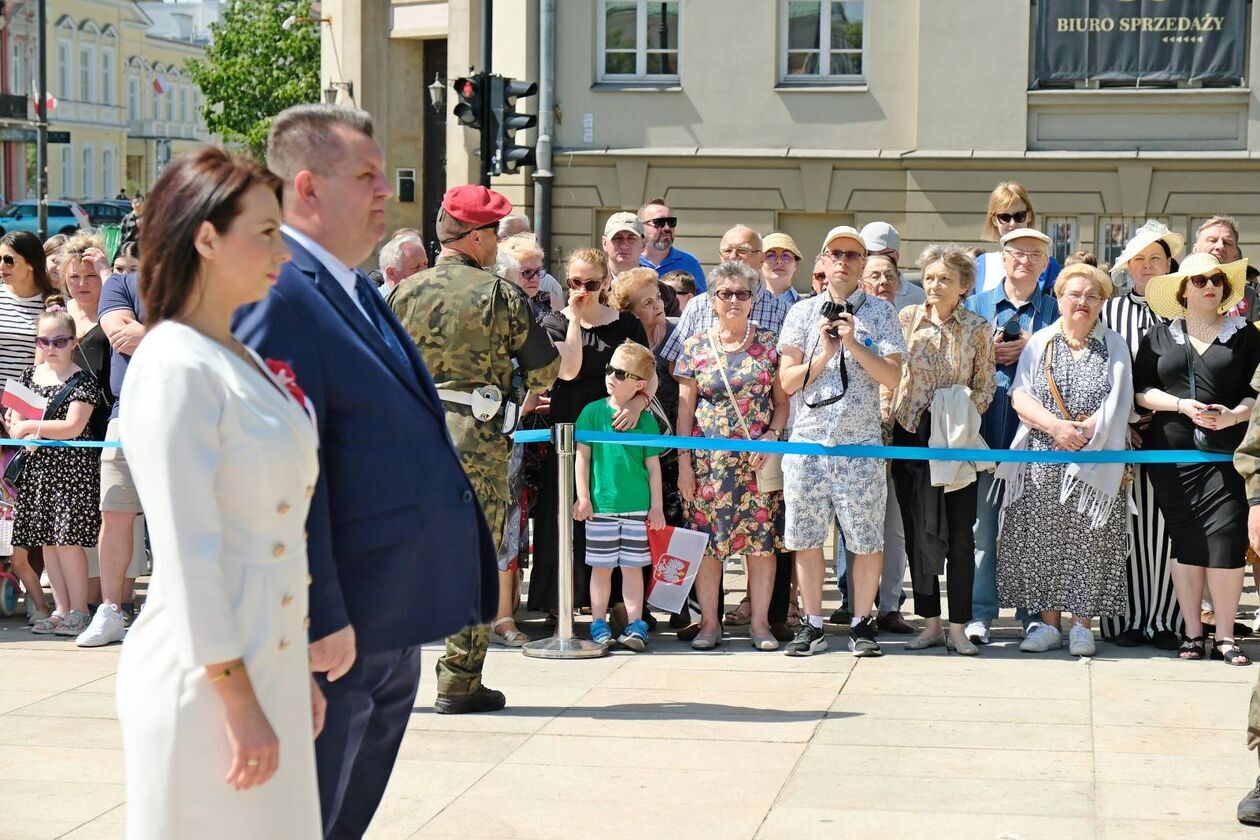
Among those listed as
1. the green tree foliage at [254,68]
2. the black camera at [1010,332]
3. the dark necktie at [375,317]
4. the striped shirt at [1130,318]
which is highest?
the green tree foliage at [254,68]

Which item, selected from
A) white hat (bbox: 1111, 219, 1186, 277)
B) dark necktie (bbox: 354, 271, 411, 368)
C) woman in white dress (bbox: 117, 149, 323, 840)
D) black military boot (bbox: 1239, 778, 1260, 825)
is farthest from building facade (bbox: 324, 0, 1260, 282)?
woman in white dress (bbox: 117, 149, 323, 840)

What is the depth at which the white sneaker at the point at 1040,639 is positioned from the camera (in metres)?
8.41

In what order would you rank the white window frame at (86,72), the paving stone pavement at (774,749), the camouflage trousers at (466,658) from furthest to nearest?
the white window frame at (86,72)
the camouflage trousers at (466,658)
the paving stone pavement at (774,749)

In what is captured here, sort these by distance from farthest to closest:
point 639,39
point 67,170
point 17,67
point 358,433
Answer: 1. point 67,170
2. point 17,67
3. point 639,39
4. point 358,433

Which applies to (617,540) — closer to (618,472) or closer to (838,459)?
(618,472)

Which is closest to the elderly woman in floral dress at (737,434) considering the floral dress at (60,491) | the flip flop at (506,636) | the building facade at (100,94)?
the flip flop at (506,636)

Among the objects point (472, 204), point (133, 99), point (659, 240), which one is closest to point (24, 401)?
point (472, 204)

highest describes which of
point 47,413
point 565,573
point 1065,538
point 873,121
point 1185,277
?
point 873,121

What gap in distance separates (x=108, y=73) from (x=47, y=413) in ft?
269

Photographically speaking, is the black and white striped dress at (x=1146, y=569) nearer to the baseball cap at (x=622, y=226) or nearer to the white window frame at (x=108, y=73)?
the baseball cap at (x=622, y=226)

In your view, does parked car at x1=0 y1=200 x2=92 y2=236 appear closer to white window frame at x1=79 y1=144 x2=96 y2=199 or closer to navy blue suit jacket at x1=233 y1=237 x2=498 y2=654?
white window frame at x1=79 y1=144 x2=96 y2=199

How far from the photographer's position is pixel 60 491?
9070 millimetres

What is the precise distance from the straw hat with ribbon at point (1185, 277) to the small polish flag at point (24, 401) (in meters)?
5.41

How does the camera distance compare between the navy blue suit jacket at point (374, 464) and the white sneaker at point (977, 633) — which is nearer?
the navy blue suit jacket at point (374, 464)
